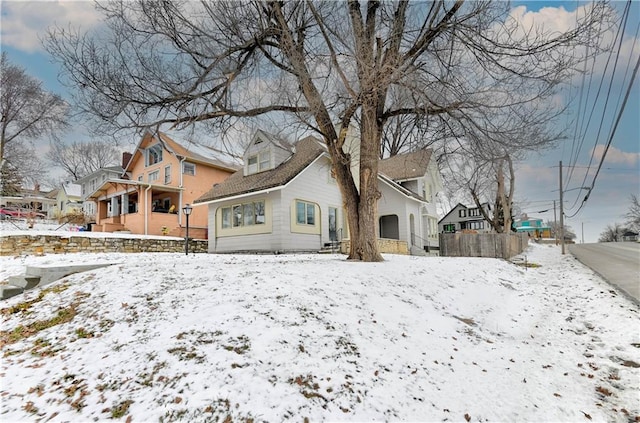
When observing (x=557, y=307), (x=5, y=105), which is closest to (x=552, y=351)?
(x=557, y=307)

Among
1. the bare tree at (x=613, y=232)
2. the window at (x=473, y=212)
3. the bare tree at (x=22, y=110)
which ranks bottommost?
the bare tree at (x=613, y=232)

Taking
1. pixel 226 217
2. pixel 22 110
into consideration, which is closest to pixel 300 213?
pixel 226 217

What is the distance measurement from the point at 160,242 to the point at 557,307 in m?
16.4

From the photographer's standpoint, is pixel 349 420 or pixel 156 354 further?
pixel 156 354

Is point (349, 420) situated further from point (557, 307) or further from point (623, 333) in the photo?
point (557, 307)

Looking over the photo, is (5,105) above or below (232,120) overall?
above

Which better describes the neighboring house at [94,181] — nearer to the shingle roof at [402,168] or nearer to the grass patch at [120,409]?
the shingle roof at [402,168]

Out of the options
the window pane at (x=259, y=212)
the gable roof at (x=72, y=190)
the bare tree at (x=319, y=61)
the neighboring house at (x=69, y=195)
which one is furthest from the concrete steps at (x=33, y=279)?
the gable roof at (x=72, y=190)

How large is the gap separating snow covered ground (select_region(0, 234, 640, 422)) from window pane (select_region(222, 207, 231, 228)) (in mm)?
9990

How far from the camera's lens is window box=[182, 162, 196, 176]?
2244cm

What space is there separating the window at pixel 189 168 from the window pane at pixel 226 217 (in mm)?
7534

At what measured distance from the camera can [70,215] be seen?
82.7 ft

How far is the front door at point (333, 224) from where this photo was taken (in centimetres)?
1723

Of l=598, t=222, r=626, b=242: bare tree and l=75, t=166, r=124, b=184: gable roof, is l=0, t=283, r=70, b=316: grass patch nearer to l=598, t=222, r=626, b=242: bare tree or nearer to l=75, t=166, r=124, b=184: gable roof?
l=75, t=166, r=124, b=184: gable roof
